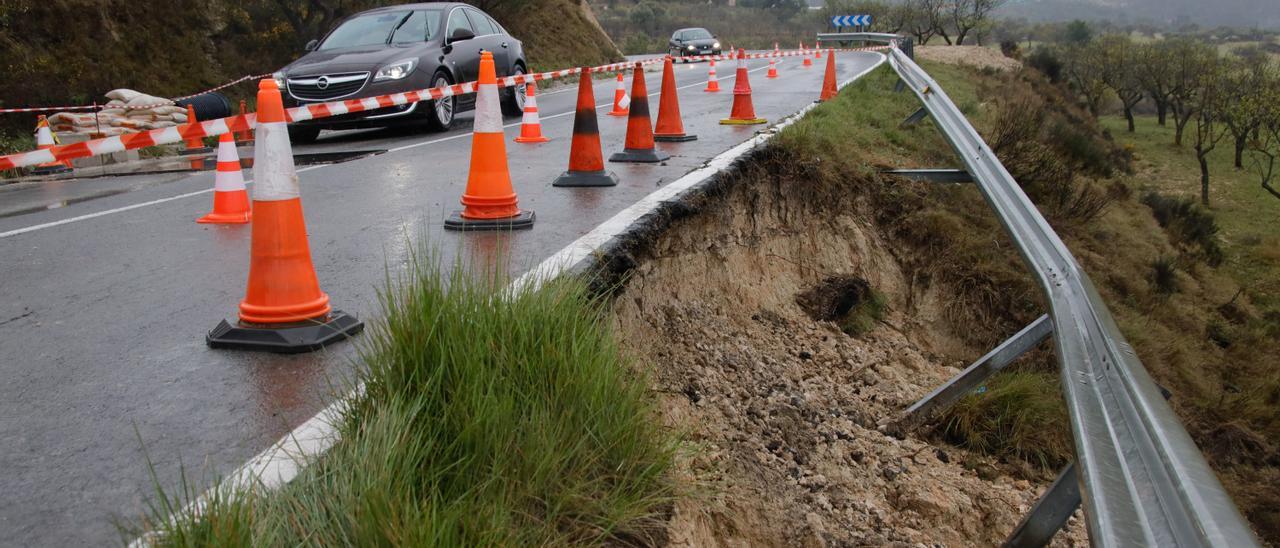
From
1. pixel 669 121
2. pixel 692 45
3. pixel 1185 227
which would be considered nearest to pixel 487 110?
pixel 669 121

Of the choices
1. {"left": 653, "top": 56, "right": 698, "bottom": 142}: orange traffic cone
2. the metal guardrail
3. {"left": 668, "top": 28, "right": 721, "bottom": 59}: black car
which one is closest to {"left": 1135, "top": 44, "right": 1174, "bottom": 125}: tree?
{"left": 668, "top": 28, "right": 721, "bottom": 59}: black car

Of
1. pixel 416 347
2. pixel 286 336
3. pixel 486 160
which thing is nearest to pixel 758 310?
pixel 486 160

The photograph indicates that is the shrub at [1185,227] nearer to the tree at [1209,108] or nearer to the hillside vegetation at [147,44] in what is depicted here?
the tree at [1209,108]

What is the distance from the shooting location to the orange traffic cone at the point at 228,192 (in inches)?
289

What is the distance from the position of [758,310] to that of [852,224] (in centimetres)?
216

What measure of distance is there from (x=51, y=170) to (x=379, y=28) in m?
4.67

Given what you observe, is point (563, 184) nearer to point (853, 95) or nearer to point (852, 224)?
point (852, 224)

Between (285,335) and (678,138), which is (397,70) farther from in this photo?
(285,335)

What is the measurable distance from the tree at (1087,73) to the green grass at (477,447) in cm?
5498

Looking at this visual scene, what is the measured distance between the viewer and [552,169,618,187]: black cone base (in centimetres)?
790

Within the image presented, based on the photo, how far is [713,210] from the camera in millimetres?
6930

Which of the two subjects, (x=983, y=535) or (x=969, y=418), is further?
(x=969, y=418)

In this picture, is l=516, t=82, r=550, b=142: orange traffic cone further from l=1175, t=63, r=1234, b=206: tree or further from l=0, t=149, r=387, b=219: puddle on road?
l=1175, t=63, r=1234, b=206: tree

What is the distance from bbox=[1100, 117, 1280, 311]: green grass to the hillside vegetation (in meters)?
20.8
